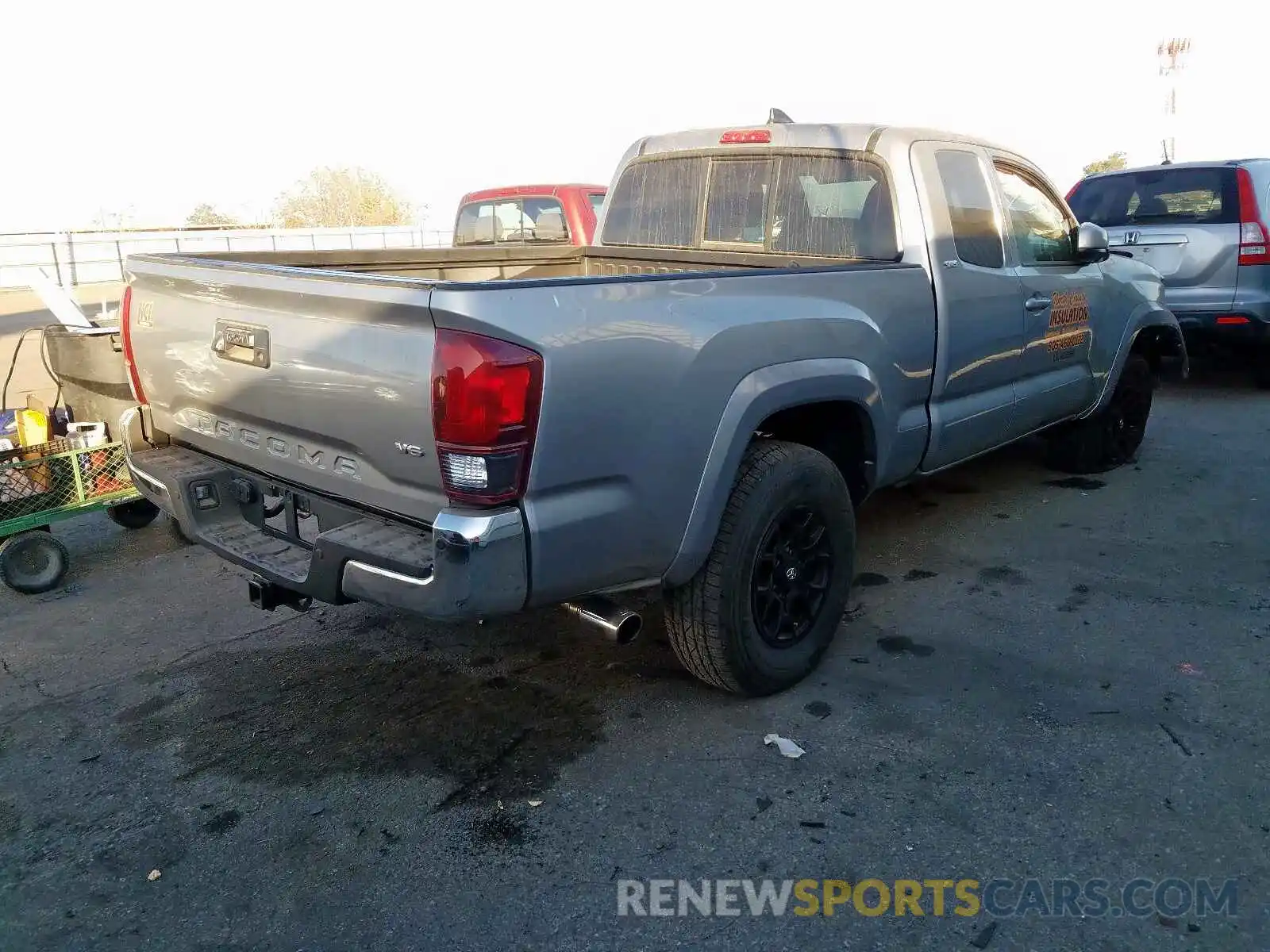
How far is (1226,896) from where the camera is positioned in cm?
241

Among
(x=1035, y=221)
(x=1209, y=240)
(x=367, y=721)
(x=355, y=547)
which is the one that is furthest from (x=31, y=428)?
(x=1209, y=240)

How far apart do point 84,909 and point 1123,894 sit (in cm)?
256

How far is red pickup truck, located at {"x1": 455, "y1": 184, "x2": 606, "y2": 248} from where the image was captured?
9742 mm

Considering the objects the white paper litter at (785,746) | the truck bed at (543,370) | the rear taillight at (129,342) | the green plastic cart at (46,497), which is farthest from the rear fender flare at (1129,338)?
the green plastic cart at (46,497)

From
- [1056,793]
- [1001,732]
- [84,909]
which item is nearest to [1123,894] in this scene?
[1056,793]

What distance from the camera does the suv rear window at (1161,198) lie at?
25.6ft

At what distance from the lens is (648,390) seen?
2711 millimetres

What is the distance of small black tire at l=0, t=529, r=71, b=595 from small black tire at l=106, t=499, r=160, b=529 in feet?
2.21

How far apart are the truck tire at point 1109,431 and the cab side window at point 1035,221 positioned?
1176mm

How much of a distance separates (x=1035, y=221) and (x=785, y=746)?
305cm

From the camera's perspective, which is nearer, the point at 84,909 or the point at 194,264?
the point at 84,909

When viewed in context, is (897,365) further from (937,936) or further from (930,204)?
(937,936)

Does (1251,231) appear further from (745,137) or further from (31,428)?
(31,428)

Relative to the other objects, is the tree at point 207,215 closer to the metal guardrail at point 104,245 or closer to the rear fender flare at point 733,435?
the metal guardrail at point 104,245
